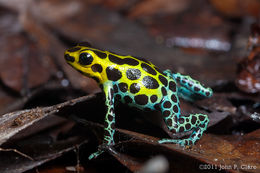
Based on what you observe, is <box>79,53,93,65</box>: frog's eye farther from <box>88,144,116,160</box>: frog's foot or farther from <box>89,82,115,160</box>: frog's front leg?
<box>88,144,116,160</box>: frog's foot

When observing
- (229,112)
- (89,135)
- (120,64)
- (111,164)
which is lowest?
(111,164)

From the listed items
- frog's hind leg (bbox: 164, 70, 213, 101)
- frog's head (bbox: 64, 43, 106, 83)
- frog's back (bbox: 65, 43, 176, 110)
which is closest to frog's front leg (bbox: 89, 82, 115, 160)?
frog's back (bbox: 65, 43, 176, 110)

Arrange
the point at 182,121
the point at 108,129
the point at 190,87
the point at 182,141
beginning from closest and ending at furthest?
the point at 182,141, the point at 108,129, the point at 182,121, the point at 190,87

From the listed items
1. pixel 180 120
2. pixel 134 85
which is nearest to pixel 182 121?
pixel 180 120

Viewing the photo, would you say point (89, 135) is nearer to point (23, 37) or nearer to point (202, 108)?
point (202, 108)

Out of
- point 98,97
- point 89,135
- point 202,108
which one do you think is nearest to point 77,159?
point 89,135

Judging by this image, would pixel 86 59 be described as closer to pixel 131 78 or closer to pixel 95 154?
pixel 131 78
